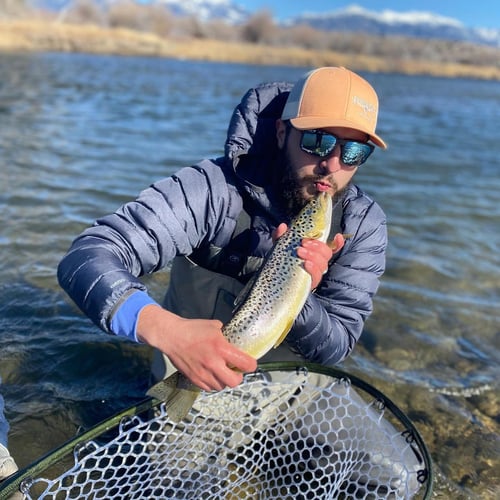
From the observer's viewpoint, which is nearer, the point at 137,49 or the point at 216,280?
the point at 216,280

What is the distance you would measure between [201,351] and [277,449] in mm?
1485

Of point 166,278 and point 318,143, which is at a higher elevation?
point 318,143

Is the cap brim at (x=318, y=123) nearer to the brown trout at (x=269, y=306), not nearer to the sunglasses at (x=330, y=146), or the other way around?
the sunglasses at (x=330, y=146)

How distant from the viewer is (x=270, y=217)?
3623mm

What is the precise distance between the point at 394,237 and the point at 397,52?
110 metres

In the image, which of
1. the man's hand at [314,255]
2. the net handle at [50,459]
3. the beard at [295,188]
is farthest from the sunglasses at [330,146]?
the net handle at [50,459]

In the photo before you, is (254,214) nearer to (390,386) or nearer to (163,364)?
(163,364)

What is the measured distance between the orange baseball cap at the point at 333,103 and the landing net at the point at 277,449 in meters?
1.48

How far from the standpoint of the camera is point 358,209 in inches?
144

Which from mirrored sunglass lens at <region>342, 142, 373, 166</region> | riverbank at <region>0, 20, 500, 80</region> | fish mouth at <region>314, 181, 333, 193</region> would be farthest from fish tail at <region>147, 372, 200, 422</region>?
riverbank at <region>0, 20, 500, 80</region>

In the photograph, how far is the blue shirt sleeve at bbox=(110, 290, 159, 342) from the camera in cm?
258

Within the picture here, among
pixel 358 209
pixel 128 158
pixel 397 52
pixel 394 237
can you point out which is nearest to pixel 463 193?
pixel 394 237

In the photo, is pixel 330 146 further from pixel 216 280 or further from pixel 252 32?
pixel 252 32

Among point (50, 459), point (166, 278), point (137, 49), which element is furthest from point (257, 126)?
point (137, 49)
